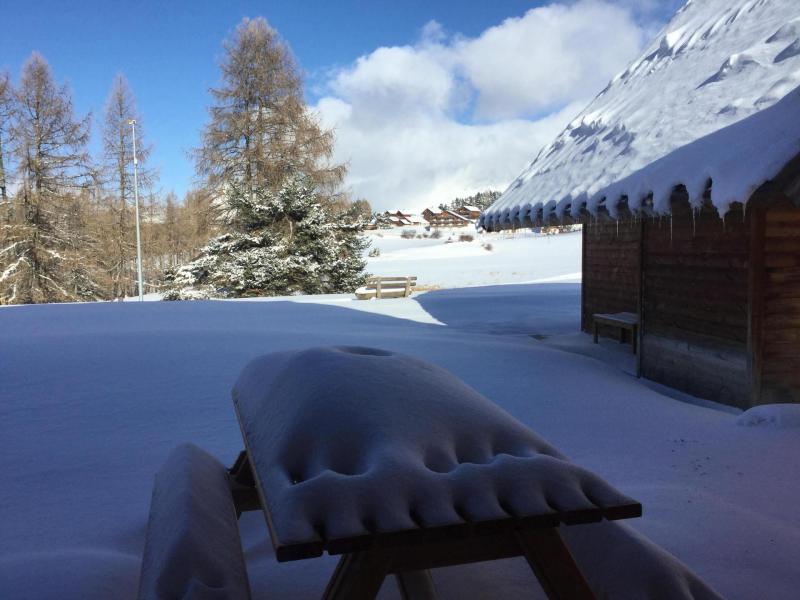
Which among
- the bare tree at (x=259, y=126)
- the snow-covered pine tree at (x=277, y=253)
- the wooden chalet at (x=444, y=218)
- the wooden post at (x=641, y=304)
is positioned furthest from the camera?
the wooden chalet at (x=444, y=218)

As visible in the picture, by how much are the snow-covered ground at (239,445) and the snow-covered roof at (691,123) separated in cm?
211

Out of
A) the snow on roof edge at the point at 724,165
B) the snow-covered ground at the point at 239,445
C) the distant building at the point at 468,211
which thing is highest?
the distant building at the point at 468,211

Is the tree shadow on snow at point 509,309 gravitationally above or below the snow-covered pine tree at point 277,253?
below

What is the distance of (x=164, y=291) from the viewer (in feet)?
85.4

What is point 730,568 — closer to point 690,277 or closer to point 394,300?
point 690,277

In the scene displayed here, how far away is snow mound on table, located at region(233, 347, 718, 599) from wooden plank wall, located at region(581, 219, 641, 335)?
29.2 feet

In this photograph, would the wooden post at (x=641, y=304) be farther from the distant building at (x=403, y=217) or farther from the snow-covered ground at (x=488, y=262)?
the distant building at (x=403, y=217)

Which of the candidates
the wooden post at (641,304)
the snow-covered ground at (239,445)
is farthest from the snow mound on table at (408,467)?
the wooden post at (641,304)

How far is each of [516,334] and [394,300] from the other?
6210 millimetres

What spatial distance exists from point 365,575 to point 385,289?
16.8 m

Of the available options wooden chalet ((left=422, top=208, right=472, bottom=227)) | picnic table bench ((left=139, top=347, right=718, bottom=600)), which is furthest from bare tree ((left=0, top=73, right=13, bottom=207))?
wooden chalet ((left=422, top=208, right=472, bottom=227))

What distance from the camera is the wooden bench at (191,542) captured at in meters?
1.75

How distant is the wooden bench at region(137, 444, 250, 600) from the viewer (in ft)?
5.75

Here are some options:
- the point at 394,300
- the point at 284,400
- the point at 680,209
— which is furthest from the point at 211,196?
the point at 284,400
